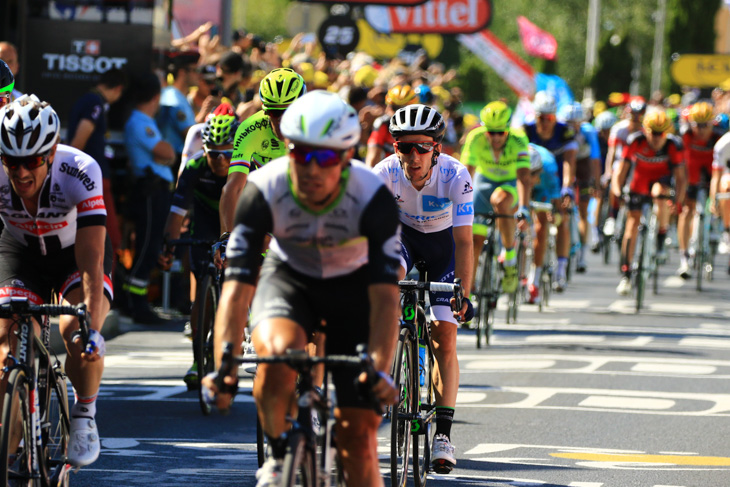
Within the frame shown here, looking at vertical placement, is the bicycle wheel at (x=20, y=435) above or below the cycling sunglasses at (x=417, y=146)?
below

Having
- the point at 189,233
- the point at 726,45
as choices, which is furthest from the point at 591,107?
the point at 726,45

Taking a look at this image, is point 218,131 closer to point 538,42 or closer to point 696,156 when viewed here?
point 696,156

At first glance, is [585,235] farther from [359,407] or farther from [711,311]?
[359,407]

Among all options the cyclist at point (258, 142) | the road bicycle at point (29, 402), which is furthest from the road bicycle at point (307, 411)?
the cyclist at point (258, 142)

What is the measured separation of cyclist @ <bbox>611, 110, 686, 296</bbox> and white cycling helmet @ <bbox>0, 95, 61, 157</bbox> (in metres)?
11.8

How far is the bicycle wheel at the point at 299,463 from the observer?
4.86 m

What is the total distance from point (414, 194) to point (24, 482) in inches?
123

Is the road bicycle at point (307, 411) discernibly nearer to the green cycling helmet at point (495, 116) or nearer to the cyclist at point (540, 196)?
the green cycling helmet at point (495, 116)

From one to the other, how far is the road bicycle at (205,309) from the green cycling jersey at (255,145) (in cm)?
96

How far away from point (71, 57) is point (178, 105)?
140 cm

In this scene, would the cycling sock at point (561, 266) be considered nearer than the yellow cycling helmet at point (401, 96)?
No

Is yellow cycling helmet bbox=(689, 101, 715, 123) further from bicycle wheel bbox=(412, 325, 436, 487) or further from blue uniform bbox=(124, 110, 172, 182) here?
bicycle wheel bbox=(412, 325, 436, 487)

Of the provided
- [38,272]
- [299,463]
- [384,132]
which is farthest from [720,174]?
[299,463]

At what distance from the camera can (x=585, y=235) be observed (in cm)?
2247
